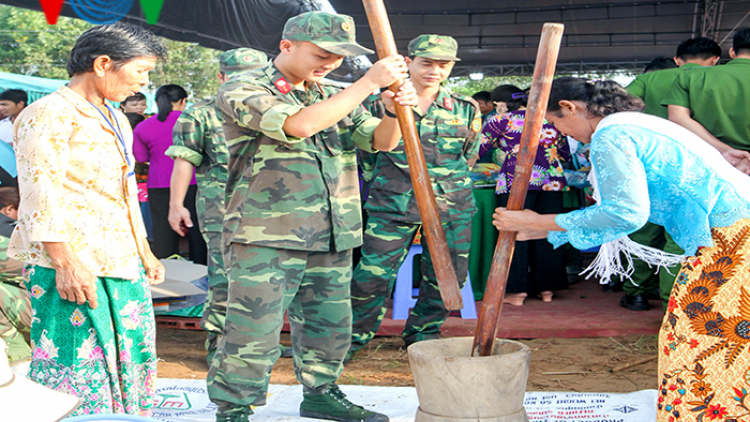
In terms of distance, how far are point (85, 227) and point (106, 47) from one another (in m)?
0.60

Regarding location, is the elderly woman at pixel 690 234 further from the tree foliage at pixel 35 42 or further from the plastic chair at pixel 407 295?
the tree foliage at pixel 35 42

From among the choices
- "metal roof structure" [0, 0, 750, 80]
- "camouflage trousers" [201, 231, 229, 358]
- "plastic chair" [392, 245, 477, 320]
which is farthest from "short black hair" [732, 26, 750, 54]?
"metal roof structure" [0, 0, 750, 80]

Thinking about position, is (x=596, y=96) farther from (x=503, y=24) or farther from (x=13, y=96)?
(x=503, y=24)

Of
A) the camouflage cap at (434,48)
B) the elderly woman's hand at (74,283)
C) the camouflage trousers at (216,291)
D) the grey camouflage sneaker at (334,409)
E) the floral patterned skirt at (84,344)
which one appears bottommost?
the grey camouflage sneaker at (334,409)

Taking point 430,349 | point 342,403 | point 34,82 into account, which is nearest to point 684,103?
point 430,349

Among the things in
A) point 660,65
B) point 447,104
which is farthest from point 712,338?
point 660,65

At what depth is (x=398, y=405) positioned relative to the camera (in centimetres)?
329

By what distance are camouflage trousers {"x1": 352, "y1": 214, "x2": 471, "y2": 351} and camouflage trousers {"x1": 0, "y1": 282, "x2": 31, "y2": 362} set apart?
1753mm

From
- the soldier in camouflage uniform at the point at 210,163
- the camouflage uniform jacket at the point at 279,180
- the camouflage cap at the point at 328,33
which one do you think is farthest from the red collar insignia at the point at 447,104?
the camouflage cap at the point at 328,33

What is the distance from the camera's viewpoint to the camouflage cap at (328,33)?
97.0 inches

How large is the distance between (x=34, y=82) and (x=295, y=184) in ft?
28.9

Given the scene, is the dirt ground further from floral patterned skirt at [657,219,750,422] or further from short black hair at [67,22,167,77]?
short black hair at [67,22,167,77]

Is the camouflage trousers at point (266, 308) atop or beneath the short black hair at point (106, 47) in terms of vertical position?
beneath

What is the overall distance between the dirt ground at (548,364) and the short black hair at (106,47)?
217 cm
